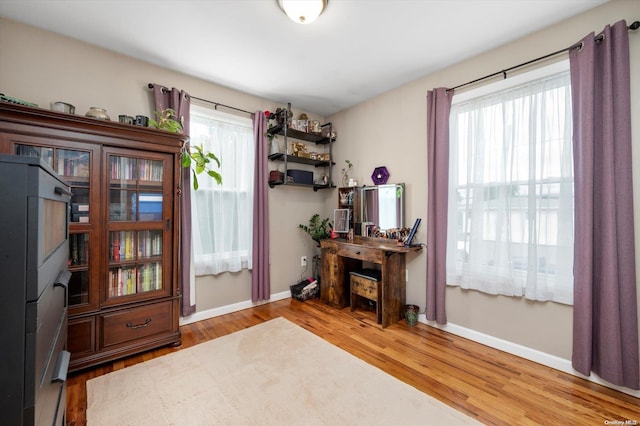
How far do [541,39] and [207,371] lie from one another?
3654 millimetres

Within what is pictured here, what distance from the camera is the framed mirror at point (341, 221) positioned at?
356cm

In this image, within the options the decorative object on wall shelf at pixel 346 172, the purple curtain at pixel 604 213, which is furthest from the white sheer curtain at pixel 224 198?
the purple curtain at pixel 604 213

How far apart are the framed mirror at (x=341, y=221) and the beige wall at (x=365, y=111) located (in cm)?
52

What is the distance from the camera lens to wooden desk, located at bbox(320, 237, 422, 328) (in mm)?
2723

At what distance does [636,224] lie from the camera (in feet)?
5.63

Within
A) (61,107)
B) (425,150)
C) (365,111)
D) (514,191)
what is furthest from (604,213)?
(61,107)

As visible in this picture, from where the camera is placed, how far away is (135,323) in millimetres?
2131

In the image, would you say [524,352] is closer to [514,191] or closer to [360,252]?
[514,191]

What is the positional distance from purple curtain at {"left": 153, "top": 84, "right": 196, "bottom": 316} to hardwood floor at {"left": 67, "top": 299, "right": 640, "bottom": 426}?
0.40m

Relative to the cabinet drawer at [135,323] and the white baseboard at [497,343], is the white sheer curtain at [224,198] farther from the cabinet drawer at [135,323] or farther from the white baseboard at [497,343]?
the cabinet drawer at [135,323]

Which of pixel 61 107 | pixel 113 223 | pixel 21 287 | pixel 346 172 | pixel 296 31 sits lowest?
pixel 21 287

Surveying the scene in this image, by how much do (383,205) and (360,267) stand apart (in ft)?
3.07

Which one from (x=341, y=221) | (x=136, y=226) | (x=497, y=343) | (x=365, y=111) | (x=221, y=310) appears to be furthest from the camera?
(x=341, y=221)

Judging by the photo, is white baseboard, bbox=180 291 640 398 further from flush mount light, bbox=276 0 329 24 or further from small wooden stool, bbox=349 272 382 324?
flush mount light, bbox=276 0 329 24
